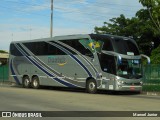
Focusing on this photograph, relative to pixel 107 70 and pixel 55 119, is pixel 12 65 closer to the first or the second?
pixel 107 70

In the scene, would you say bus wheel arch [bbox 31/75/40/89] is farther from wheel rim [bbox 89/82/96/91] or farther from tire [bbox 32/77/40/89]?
wheel rim [bbox 89/82/96/91]

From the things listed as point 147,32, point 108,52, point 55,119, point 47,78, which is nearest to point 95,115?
point 55,119

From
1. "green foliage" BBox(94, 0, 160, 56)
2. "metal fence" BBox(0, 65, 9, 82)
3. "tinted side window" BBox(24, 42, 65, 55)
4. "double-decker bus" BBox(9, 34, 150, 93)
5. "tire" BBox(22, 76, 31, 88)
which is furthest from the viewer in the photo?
"green foliage" BBox(94, 0, 160, 56)

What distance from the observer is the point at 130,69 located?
25.6 meters

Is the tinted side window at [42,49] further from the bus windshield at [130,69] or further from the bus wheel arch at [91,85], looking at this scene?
the bus windshield at [130,69]

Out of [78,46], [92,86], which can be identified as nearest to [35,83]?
[78,46]

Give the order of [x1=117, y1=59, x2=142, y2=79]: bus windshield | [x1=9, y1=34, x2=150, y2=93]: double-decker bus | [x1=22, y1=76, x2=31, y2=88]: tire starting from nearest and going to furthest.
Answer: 1. [x1=117, y1=59, x2=142, y2=79]: bus windshield
2. [x1=9, y1=34, x2=150, y2=93]: double-decker bus
3. [x1=22, y1=76, x2=31, y2=88]: tire

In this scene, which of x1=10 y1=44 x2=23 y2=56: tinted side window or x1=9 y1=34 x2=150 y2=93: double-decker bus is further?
x1=10 y1=44 x2=23 y2=56: tinted side window

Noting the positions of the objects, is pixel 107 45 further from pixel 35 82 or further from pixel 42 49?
pixel 35 82

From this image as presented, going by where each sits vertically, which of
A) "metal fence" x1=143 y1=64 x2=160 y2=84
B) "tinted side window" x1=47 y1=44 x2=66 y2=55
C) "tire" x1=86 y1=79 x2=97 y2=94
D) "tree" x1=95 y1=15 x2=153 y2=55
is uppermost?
"tree" x1=95 y1=15 x2=153 y2=55

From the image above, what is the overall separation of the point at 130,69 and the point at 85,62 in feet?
9.71

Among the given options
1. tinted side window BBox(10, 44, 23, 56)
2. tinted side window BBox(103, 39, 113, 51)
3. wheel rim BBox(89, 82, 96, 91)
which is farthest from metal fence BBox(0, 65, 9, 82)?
tinted side window BBox(103, 39, 113, 51)

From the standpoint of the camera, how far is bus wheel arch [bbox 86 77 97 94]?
26.3 metres

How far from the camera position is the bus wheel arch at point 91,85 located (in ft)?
86.2
